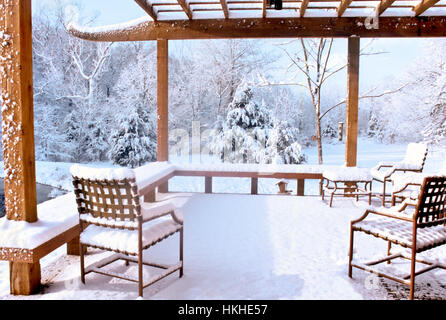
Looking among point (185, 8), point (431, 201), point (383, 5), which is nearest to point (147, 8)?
point (185, 8)

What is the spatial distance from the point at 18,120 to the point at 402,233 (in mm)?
2539

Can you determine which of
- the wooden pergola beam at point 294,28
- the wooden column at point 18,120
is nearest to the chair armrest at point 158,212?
the wooden column at point 18,120

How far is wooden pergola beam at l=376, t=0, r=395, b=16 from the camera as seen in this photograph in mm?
4414

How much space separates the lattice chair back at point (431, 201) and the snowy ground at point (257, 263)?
48 centimetres

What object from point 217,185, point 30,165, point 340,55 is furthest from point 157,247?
point 340,55

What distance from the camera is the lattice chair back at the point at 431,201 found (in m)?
2.20

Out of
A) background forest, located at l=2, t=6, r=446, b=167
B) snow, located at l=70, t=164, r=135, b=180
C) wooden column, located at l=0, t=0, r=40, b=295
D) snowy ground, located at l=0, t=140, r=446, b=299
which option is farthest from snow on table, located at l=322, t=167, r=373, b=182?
background forest, located at l=2, t=6, r=446, b=167

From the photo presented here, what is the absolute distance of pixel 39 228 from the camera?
2.32 meters

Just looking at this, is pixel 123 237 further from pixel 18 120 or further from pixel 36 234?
pixel 18 120

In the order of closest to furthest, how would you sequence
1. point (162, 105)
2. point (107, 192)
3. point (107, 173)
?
point (107, 173) → point (107, 192) → point (162, 105)

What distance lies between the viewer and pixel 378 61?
15578 mm

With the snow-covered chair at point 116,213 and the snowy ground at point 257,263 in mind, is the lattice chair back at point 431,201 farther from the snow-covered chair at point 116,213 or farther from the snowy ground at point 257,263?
the snow-covered chair at point 116,213

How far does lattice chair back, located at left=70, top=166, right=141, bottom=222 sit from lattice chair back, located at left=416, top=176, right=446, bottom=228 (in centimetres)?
171

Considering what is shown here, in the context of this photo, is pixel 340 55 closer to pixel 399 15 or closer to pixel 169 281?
pixel 399 15
